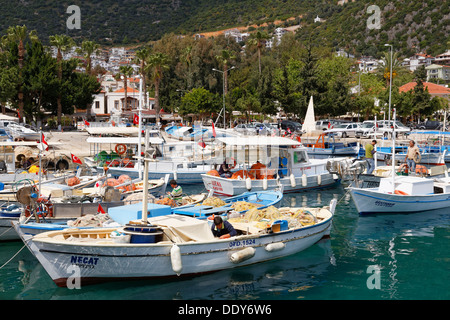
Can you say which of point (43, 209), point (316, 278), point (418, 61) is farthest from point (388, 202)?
point (418, 61)

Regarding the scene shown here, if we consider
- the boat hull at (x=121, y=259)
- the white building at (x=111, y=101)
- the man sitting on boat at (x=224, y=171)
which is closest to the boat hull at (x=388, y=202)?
the man sitting on boat at (x=224, y=171)

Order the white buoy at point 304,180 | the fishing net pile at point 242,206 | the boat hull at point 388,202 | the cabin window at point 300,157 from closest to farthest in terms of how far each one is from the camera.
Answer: the fishing net pile at point 242,206 → the boat hull at point 388,202 → the white buoy at point 304,180 → the cabin window at point 300,157

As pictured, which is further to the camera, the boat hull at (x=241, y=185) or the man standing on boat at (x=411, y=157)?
the man standing on boat at (x=411, y=157)

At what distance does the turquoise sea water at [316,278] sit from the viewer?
39.4 ft

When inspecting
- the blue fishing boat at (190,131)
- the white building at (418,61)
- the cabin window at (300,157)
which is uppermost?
the white building at (418,61)

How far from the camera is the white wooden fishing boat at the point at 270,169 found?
2378 centimetres

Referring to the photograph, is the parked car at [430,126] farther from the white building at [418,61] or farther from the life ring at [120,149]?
the white building at [418,61]

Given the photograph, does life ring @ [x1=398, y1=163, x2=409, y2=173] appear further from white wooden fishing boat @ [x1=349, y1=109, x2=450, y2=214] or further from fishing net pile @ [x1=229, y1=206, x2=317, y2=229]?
fishing net pile @ [x1=229, y1=206, x2=317, y2=229]

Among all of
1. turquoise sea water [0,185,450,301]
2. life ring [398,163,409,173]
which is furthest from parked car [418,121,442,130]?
turquoise sea water [0,185,450,301]

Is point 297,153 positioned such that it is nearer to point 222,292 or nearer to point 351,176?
point 351,176

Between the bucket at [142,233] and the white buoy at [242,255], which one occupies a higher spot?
the bucket at [142,233]


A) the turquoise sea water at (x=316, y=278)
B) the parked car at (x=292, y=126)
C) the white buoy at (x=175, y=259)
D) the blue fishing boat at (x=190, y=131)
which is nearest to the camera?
the white buoy at (x=175, y=259)
